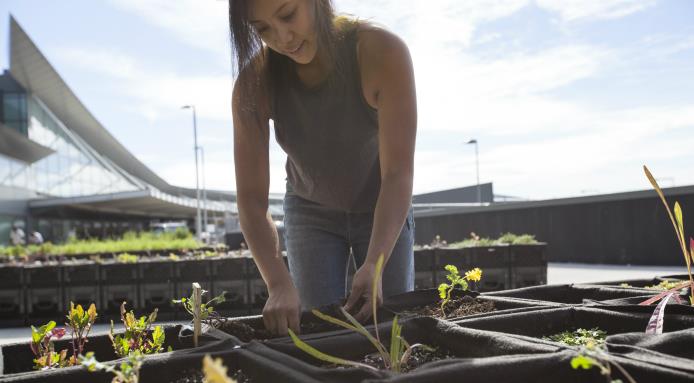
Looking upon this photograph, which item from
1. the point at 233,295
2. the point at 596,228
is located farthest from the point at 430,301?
the point at 596,228

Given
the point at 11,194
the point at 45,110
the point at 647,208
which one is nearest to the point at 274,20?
the point at 647,208

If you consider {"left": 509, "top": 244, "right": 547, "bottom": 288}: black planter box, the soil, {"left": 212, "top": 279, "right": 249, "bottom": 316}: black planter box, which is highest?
the soil

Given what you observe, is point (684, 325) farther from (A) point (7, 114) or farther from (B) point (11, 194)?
(A) point (7, 114)

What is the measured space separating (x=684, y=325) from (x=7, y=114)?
4291 centimetres

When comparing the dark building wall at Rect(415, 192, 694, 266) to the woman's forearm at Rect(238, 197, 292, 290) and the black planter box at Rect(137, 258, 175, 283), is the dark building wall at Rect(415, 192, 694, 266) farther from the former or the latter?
the woman's forearm at Rect(238, 197, 292, 290)

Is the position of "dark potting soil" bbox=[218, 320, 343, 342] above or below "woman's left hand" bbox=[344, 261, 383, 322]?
below

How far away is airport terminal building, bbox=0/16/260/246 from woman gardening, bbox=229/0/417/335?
29853 mm

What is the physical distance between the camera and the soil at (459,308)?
1.83 metres

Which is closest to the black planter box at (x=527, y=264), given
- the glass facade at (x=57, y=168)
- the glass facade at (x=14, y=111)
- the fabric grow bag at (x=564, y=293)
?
the fabric grow bag at (x=564, y=293)

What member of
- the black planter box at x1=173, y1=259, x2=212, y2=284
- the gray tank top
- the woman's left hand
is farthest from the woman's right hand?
the black planter box at x1=173, y1=259, x2=212, y2=284

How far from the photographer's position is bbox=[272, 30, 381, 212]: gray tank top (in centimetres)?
220

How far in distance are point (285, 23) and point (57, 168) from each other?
44542 millimetres

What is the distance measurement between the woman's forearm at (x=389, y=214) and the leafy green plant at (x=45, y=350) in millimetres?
843

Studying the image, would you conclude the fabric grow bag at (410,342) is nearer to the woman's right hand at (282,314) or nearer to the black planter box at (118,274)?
the woman's right hand at (282,314)
